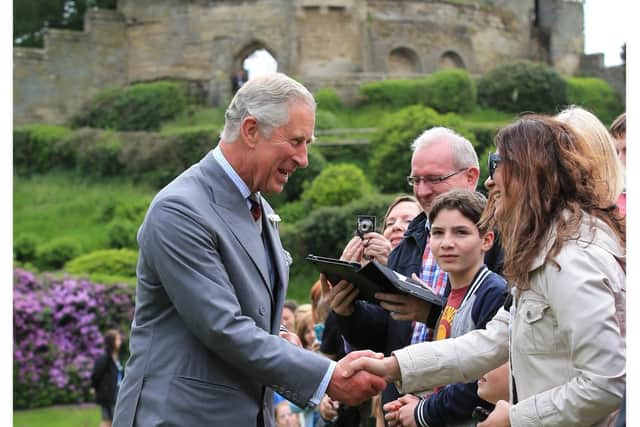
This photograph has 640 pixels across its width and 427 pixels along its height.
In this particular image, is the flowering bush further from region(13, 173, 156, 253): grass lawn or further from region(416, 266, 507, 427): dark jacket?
region(416, 266, 507, 427): dark jacket

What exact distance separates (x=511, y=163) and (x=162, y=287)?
1.50 meters

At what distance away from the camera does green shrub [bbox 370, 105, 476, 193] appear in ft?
98.5

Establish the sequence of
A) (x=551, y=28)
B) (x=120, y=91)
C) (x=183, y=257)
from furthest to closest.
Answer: (x=551, y=28)
(x=120, y=91)
(x=183, y=257)

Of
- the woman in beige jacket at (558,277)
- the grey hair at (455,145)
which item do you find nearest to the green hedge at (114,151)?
the grey hair at (455,145)

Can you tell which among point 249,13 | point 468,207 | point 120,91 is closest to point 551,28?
point 249,13

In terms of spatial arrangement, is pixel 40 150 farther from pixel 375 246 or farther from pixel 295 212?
pixel 375 246

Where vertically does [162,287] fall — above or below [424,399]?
above

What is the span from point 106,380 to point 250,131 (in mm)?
9387

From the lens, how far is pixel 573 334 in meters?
3.53

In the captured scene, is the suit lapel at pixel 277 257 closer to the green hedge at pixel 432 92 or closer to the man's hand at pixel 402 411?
the man's hand at pixel 402 411

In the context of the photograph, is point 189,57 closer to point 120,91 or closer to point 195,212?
point 120,91

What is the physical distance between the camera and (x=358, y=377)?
439 cm

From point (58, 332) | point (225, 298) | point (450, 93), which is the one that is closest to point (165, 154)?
point (450, 93)

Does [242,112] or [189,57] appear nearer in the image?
[242,112]
